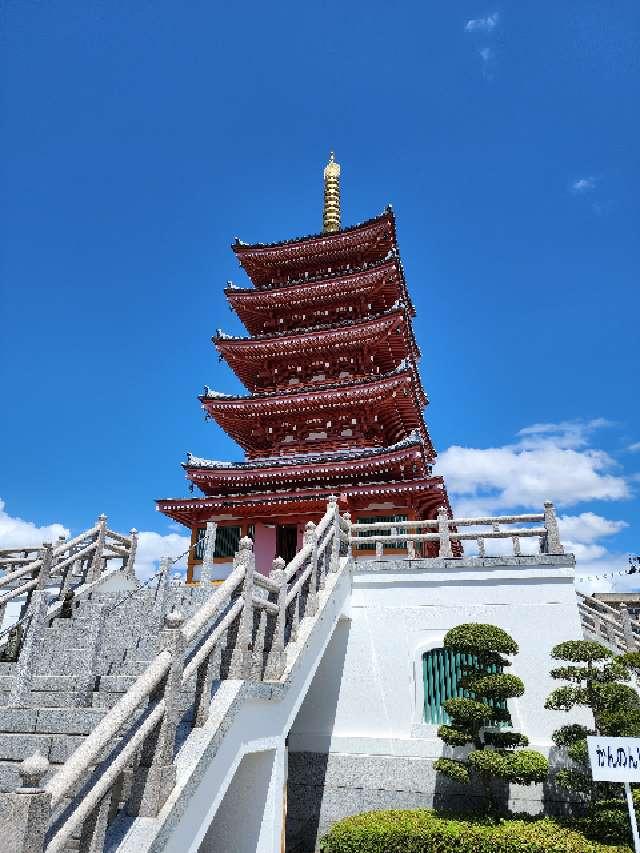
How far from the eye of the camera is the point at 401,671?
37.7ft

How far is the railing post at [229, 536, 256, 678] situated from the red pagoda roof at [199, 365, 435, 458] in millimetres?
14097

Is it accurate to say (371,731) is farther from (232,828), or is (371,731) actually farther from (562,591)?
(232,828)

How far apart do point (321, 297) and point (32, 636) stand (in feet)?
57.7

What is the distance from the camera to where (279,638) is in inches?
270

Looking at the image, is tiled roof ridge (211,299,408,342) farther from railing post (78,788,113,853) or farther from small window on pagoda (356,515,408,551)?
railing post (78,788,113,853)

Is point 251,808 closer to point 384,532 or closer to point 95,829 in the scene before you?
point 95,829

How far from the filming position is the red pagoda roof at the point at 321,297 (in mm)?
22719

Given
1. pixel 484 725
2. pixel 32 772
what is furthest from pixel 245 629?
pixel 484 725

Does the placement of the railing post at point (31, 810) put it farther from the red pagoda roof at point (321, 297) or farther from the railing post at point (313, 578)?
the red pagoda roof at point (321, 297)

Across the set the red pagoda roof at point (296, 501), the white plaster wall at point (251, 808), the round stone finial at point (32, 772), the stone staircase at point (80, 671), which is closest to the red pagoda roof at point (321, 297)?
the red pagoda roof at point (296, 501)

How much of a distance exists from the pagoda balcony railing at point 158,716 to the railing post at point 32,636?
7.66 feet

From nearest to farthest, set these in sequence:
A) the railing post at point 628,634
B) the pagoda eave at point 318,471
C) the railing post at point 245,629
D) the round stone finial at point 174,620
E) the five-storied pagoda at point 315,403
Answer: the round stone finial at point 174,620, the railing post at point 245,629, the railing post at point 628,634, the pagoda eave at point 318,471, the five-storied pagoda at point 315,403

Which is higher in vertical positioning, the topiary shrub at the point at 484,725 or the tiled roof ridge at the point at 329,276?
the tiled roof ridge at the point at 329,276

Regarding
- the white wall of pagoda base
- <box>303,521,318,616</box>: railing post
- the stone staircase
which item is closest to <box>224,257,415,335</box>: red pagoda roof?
the white wall of pagoda base
